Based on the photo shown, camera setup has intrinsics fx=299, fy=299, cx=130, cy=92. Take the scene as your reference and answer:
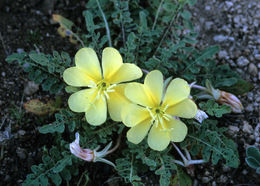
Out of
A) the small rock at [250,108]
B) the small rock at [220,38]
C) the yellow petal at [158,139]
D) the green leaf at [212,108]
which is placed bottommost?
the small rock at [250,108]

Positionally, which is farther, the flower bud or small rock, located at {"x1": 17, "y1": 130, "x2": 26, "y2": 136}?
small rock, located at {"x1": 17, "y1": 130, "x2": 26, "y2": 136}

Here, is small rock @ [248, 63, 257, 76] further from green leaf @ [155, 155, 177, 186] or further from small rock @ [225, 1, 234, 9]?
green leaf @ [155, 155, 177, 186]

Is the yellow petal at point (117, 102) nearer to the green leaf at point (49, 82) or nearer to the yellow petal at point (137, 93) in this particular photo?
the yellow petal at point (137, 93)

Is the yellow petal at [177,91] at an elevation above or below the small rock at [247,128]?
above

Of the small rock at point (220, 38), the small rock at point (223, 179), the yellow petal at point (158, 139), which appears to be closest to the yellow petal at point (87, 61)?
the yellow petal at point (158, 139)

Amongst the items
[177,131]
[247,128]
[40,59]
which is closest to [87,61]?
[40,59]

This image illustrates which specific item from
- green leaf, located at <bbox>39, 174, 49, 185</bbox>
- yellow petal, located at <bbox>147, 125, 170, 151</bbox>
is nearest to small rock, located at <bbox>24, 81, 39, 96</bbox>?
green leaf, located at <bbox>39, 174, 49, 185</bbox>

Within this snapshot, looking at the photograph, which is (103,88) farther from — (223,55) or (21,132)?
(223,55)
